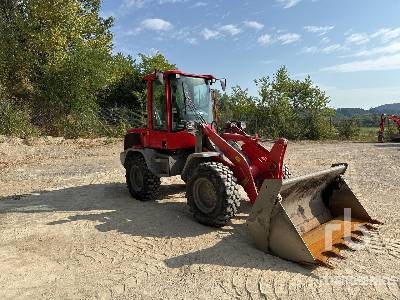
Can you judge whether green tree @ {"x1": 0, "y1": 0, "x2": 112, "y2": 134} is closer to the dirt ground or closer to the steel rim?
the dirt ground

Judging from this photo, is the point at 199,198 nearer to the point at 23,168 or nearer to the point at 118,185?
the point at 118,185

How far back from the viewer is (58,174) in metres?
10.8

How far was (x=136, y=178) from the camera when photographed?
7.80 m

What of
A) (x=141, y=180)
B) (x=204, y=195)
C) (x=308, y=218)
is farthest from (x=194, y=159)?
(x=308, y=218)

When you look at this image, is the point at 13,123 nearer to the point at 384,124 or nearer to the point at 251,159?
the point at 251,159

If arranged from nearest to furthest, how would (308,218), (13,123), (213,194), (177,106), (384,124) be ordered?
(308,218)
(213,194)
(177,106)
(13,123)
(384,124)

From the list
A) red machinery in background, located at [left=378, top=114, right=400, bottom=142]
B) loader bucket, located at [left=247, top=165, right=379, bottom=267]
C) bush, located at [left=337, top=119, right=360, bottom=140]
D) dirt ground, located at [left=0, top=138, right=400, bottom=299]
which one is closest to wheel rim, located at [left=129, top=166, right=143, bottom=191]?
dirt ground, located at [left=0, top=138, right=400, bottom=299]

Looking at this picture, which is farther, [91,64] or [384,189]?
[91,64]

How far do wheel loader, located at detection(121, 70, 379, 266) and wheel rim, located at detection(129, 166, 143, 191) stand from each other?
0.06 ft

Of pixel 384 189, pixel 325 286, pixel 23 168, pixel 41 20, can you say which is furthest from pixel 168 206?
pixel 41 20

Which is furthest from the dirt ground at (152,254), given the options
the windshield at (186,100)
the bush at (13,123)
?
the bush at (13,123)

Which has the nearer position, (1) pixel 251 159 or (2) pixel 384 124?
(1) pixel 251 159

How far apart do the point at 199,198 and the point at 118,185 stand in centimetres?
372

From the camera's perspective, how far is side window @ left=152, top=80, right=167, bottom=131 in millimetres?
7031
